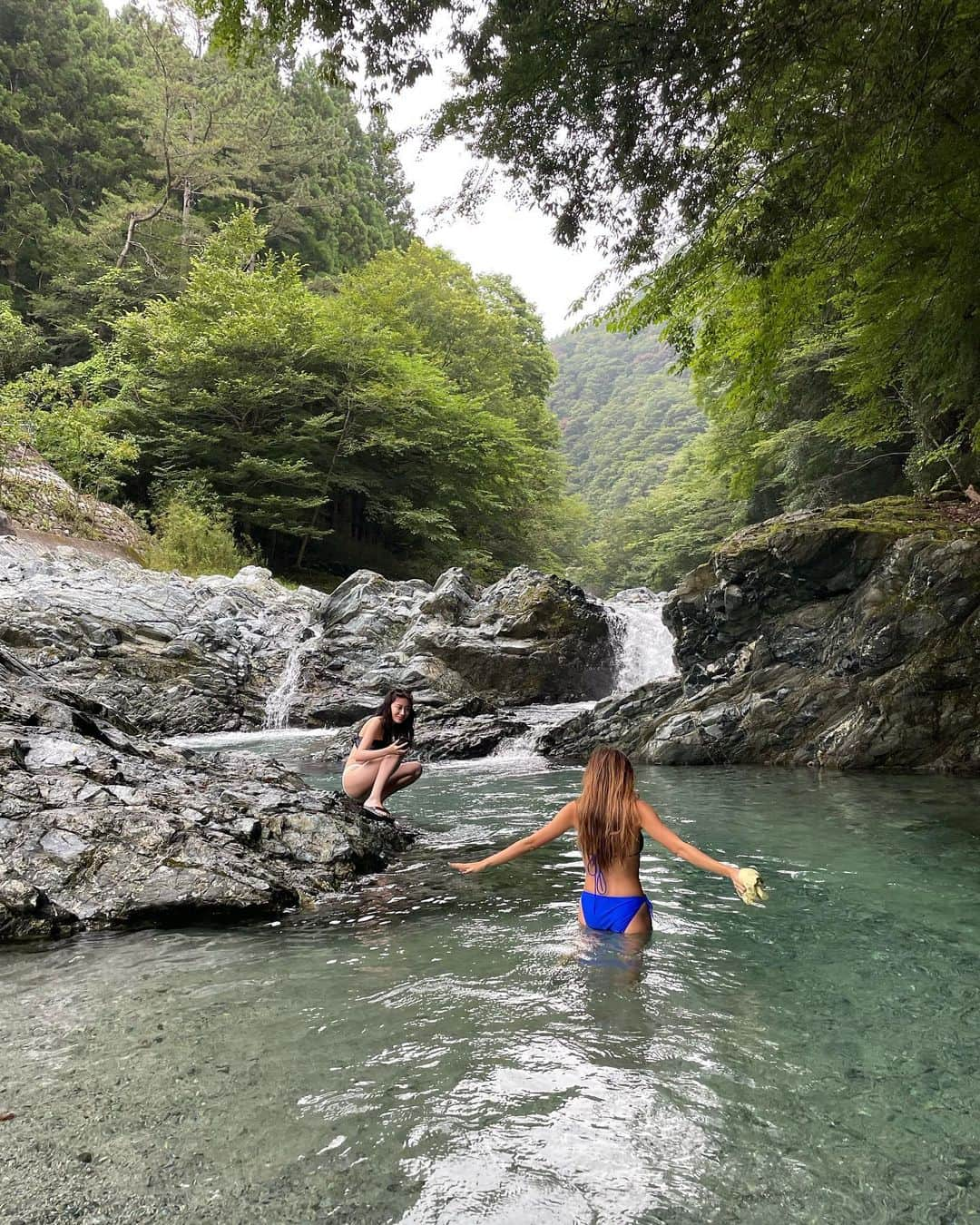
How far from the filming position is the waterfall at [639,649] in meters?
17.0

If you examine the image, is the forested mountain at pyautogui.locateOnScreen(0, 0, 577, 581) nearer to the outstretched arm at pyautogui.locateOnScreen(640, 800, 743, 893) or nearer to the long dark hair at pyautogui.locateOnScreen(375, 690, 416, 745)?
the long dark hair at pyautogui.locateOnScreen(375, 690, 416, 745)

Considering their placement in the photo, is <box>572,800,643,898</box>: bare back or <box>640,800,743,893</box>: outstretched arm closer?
<box>640,800,743,893</box>: outstretched arm

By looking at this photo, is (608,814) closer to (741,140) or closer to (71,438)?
(741,140)

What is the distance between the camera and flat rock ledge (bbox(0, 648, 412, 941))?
4.36 metres

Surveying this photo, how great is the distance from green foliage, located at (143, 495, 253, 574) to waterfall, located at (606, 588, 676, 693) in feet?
35.5

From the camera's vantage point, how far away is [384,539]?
98.3 ft

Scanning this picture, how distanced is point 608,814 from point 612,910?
0.54m

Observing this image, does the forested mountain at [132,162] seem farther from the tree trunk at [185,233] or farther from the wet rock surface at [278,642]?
the wet rock surface at [278,642]

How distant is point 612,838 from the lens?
12.8ft

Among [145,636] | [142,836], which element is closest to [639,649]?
[145,636]

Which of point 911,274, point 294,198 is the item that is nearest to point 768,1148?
point 911,274

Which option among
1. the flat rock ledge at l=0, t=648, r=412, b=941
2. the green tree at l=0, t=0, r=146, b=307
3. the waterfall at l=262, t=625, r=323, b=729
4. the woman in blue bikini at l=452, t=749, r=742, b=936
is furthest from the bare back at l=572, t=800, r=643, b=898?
the green tree at l=0, t=0, r=146, b=307

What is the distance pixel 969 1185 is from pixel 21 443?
918 inches

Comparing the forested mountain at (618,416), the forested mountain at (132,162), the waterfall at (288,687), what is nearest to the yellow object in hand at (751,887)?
the waterfall at (288,687)
